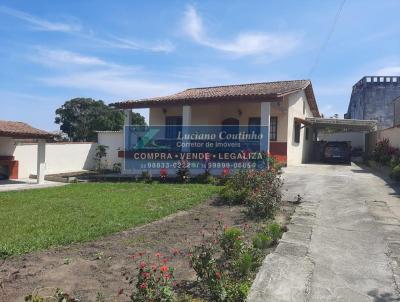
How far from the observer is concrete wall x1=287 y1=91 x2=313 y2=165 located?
19844 millimetres

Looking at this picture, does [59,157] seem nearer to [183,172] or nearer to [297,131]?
[183,172]

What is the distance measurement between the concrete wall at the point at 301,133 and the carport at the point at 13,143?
36.5 feet

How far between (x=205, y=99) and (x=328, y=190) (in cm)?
765

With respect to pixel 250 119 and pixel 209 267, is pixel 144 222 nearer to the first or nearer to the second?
pixel 209 267

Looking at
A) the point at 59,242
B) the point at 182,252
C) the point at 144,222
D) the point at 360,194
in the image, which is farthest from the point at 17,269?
the point at 360,194

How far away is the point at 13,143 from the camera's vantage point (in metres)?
17.9

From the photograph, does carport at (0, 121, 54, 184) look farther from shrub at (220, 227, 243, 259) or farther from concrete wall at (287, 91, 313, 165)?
shrub at (220, 227, 243, 259)

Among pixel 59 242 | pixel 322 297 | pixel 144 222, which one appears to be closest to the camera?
pixel 322 297

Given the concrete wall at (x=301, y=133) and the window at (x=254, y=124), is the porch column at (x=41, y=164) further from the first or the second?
the concrete wall at (x=301, y=133)

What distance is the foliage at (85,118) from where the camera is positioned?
42031 mm

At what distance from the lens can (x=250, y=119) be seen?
20500 millimetres

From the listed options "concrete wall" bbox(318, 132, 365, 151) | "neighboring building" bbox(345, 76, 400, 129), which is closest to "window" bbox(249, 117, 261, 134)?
"concrete wall" bbox(318, 132, 365, 151)

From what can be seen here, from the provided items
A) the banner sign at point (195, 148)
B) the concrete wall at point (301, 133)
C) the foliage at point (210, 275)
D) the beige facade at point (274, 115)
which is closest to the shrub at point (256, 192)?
the foliage at point (210, 275)

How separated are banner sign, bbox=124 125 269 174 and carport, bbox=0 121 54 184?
Result: 3.94 metres
